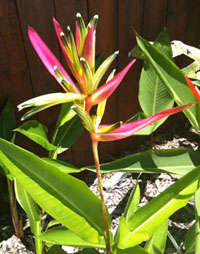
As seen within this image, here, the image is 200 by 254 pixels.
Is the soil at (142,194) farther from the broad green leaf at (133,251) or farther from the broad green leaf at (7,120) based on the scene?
the broad green leaf at (133,251)

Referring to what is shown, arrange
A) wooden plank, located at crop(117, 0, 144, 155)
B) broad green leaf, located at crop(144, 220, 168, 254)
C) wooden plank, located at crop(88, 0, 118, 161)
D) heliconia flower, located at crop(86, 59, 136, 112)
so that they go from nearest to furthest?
heliconia flower, located at crop(86, 59, 136, 112) < broad green leaf, located at crop(144, 220, 168, 254) < wooden plank, located at crop(88, 0, 118, 161) < wooden plank, located at crop(117, 0, 144, 155)

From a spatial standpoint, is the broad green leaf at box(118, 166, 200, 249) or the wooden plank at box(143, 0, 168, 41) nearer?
the broad green leaf at box(118, 166, 200, 249)

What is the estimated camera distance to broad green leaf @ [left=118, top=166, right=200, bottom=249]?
75 centimetres

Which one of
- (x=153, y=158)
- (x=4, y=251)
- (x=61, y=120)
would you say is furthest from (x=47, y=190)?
(x=4, y=251)

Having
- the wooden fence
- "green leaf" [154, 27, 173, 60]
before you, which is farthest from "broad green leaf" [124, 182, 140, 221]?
the wooden fence

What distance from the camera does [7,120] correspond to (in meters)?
1.31

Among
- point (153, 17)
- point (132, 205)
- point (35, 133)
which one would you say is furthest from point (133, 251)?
point (153, 17)

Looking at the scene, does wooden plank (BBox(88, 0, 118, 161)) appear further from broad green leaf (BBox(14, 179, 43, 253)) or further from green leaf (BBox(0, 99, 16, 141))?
broad green leaf (BBox(14, 179, 43, 253))

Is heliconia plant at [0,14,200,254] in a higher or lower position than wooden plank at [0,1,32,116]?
lower

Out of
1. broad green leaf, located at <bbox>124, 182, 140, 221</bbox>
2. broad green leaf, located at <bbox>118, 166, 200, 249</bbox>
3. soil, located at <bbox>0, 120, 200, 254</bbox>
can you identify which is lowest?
soil, located at <bbox>0, 120, 200, 254</bbox>

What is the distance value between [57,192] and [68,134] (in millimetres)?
637

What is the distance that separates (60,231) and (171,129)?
1.47 m

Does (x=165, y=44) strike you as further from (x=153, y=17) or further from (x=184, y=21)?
(x=184, y=21)

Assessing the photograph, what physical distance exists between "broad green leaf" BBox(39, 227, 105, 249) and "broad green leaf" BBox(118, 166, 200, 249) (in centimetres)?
8
